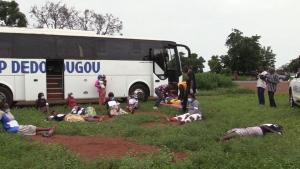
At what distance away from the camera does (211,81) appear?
3794 centimetres

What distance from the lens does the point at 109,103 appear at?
16984 mm

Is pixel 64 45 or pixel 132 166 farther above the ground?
pixel 64 45

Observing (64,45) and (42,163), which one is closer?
(42,163)

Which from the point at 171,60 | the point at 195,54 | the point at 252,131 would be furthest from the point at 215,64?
the point at 252,131

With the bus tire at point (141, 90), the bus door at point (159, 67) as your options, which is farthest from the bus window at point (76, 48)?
the bus door at point (159, 67)

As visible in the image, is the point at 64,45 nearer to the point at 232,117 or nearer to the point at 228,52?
the point at 232,117

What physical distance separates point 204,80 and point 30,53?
1965cm

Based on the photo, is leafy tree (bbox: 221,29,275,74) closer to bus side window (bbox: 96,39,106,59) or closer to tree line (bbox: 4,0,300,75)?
tree line (bbox: 4,0,300,75)

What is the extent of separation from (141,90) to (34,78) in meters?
5.06

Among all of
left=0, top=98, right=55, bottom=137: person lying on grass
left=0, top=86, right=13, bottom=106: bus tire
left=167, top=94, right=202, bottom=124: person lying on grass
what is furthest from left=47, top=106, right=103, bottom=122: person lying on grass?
left=0, top=86, right=13, bottom=106: bus tire

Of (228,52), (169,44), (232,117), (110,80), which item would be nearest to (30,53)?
(110,80)

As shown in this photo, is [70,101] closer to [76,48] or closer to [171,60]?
[76,48]

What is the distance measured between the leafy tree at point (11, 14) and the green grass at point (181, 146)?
104 feet

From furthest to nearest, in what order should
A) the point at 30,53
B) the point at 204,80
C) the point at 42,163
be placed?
the point at 204,80 → the point at 30,53 → the point at 42,163
